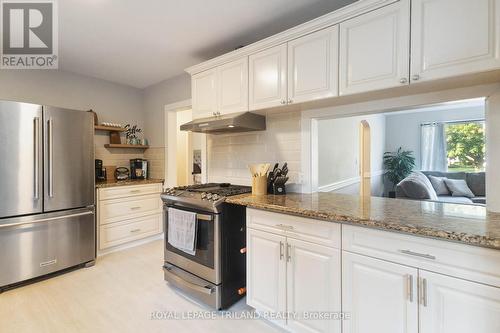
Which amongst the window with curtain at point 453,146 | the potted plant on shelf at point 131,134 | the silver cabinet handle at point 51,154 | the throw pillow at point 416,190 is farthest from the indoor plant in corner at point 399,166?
the silver cabinet handle at point 51,154

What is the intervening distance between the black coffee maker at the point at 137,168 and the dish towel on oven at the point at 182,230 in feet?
6.07

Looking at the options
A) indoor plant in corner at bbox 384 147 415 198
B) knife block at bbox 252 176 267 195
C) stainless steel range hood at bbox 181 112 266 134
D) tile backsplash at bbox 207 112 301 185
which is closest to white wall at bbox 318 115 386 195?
tile backsplash at bbox 207 112 301 185

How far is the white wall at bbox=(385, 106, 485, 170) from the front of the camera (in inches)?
211

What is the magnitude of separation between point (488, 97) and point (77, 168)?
360 cm

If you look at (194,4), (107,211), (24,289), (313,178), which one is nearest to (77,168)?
(107,211)

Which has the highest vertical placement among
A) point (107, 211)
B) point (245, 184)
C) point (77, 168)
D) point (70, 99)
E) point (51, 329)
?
point (70, 99)

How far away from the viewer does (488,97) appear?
152 cm

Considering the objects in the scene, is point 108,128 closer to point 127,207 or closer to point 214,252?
point 127,207

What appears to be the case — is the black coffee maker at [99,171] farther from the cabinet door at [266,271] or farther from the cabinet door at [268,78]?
the cabinet door at [266,271]

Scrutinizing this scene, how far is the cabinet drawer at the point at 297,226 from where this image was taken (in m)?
1.49

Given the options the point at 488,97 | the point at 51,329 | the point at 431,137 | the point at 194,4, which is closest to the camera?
the point at 488,97

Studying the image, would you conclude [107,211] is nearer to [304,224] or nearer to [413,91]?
[304,224]

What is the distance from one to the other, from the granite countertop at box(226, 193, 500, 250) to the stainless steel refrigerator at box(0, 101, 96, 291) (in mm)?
1906

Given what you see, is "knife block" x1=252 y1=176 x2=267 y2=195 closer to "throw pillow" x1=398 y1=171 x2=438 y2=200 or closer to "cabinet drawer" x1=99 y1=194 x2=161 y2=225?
"cabinet drawer" x1=99 y1=194 x2=161 y2=225
